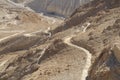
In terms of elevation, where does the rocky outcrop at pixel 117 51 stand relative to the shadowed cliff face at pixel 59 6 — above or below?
above

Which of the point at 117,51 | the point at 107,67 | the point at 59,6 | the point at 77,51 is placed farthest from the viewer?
the point at 59,6

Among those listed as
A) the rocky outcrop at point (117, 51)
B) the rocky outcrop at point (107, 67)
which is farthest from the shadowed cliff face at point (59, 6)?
the rocky outcrop at point (117, 51)

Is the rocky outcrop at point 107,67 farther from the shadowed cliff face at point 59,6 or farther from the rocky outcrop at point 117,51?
the shadowed cliff face at point 59,6

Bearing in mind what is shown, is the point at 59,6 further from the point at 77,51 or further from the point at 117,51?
the point at 117,51

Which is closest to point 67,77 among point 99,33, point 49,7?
point 99,33

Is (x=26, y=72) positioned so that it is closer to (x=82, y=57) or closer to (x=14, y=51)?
(x=82, y=57)

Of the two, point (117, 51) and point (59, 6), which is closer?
point (117, 51)

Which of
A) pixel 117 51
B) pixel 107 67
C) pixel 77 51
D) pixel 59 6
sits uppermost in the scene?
pixel 117 51

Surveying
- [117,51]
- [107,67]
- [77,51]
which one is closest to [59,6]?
[77,51]

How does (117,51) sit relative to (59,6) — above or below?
above

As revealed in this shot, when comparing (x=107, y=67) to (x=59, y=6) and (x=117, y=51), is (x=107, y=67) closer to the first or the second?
(x=117, y=51)

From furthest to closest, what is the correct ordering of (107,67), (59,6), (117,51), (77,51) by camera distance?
(59,6)
(77,51)
(107,67)
(117,51)

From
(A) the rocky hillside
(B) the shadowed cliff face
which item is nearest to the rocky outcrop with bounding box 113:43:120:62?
(A) the rocky hillside

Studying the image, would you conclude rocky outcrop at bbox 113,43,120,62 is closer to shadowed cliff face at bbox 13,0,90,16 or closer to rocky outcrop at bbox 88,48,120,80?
rocky outcrop at bbox 88,48,120,80
